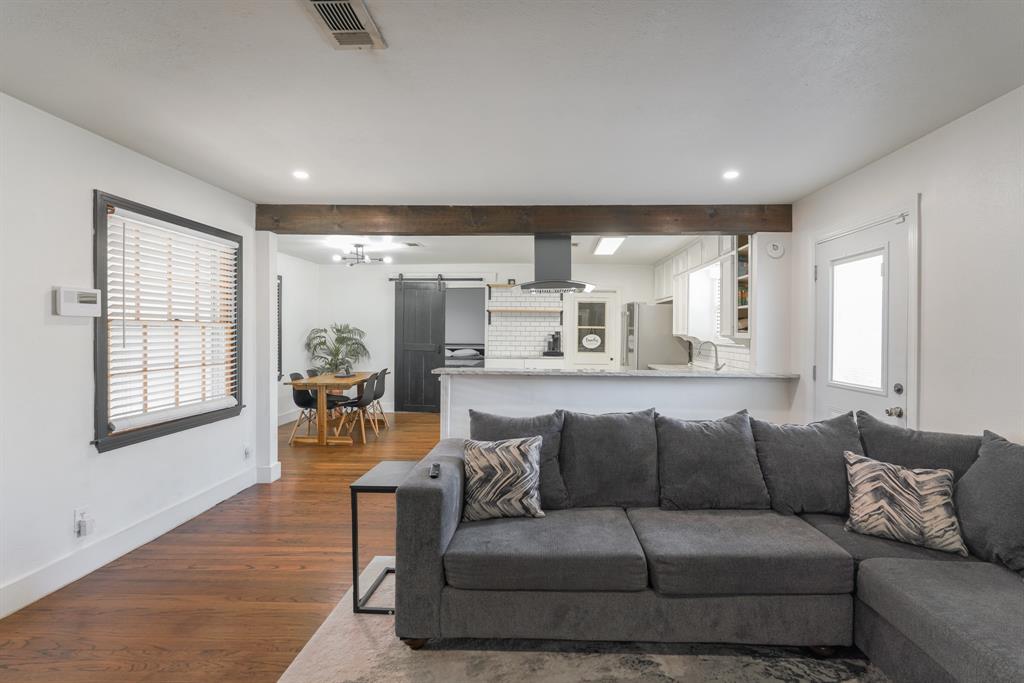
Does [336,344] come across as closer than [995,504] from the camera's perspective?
No

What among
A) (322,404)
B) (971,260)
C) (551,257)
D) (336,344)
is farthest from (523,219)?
(336,344)

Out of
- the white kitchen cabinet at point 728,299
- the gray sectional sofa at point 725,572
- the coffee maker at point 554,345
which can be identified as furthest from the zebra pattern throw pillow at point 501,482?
the coffee maker at point 554,345

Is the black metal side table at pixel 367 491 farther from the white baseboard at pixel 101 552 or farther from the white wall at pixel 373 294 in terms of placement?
the white wall at pixel 373 294

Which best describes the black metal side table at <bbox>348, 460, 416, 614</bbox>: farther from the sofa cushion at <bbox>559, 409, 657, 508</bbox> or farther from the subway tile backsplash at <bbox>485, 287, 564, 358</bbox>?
the subway tile backsplash at <bbox>485, 287, 564, 358</bbox>

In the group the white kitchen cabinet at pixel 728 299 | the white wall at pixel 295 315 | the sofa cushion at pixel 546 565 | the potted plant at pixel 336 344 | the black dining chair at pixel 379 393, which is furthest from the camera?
the potted plant at pixel 336 344

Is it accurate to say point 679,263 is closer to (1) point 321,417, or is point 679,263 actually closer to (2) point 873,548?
(2) point 873,548

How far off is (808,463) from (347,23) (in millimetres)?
2826

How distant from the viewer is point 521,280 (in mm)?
7750

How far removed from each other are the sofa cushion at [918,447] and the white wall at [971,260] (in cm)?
29

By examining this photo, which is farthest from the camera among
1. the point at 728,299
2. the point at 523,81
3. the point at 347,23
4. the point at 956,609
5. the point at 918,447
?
the point at 728,299

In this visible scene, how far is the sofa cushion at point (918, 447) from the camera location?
2.19 m

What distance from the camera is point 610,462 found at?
2580 millimetres

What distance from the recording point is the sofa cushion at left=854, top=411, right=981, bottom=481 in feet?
7.19

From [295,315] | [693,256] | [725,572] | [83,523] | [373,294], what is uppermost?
[693,256]
